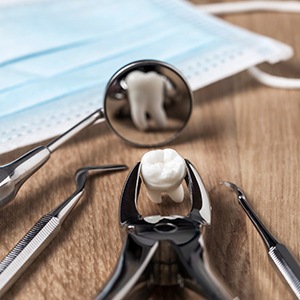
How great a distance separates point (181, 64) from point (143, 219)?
0.95 ft

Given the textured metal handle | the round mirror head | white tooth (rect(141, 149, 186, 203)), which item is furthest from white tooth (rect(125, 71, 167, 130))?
the textured metal handle

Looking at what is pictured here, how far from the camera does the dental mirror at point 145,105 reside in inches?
25.0

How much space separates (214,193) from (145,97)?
13 centimetres

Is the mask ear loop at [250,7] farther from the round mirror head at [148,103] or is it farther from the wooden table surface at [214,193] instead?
the round mirror head at [148,103]

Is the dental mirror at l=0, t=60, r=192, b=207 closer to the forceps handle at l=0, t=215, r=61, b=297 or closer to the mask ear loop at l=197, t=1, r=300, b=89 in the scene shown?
the forceps handle at l=0, t=215, r=61, b=297

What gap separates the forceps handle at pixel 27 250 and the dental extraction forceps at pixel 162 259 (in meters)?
0.06

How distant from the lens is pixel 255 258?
0.50 m

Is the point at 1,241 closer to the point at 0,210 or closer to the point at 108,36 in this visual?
the point at 0,210

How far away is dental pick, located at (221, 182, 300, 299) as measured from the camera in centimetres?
45

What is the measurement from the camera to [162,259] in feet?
1.47

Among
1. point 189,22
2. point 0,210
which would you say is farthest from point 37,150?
point 189,22

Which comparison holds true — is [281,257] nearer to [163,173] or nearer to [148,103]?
→ [163,173]

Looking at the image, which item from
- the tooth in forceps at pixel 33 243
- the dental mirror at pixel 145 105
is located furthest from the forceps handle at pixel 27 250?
the dental mirror at pixel 145 105

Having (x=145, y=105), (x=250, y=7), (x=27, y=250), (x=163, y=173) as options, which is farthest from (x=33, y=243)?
(x=250, y=7)
